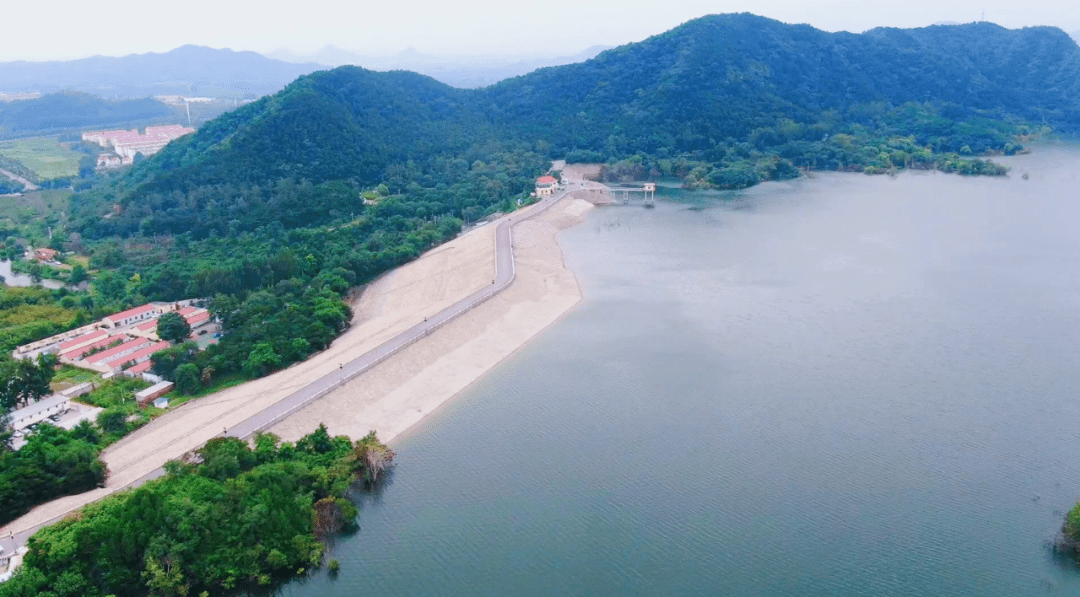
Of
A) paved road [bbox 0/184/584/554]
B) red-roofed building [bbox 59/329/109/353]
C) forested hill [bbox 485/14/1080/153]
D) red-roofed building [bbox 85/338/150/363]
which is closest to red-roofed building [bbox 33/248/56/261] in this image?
red-roofed building [bbox 59/329/109/353]

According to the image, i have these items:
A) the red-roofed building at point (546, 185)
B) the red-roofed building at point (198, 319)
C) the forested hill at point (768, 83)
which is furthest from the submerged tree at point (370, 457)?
the forested hill at point (768, 83)

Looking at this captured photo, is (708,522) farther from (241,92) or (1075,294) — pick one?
(241,92)

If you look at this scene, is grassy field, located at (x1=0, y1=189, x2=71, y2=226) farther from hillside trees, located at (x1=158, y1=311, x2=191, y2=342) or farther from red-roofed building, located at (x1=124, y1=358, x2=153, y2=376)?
red-roofed building, located at (x1=124, y1=358, x2=153, y2=376)

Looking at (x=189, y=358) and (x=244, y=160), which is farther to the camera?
(x=244, y=160)

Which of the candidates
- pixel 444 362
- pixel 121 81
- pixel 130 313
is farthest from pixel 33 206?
pixel 121 81

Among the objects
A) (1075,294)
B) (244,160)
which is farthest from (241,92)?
(1075,294)

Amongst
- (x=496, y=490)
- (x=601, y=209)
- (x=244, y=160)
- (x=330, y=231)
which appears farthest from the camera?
(x=601, y=209)

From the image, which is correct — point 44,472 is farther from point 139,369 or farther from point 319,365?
point 319,365
